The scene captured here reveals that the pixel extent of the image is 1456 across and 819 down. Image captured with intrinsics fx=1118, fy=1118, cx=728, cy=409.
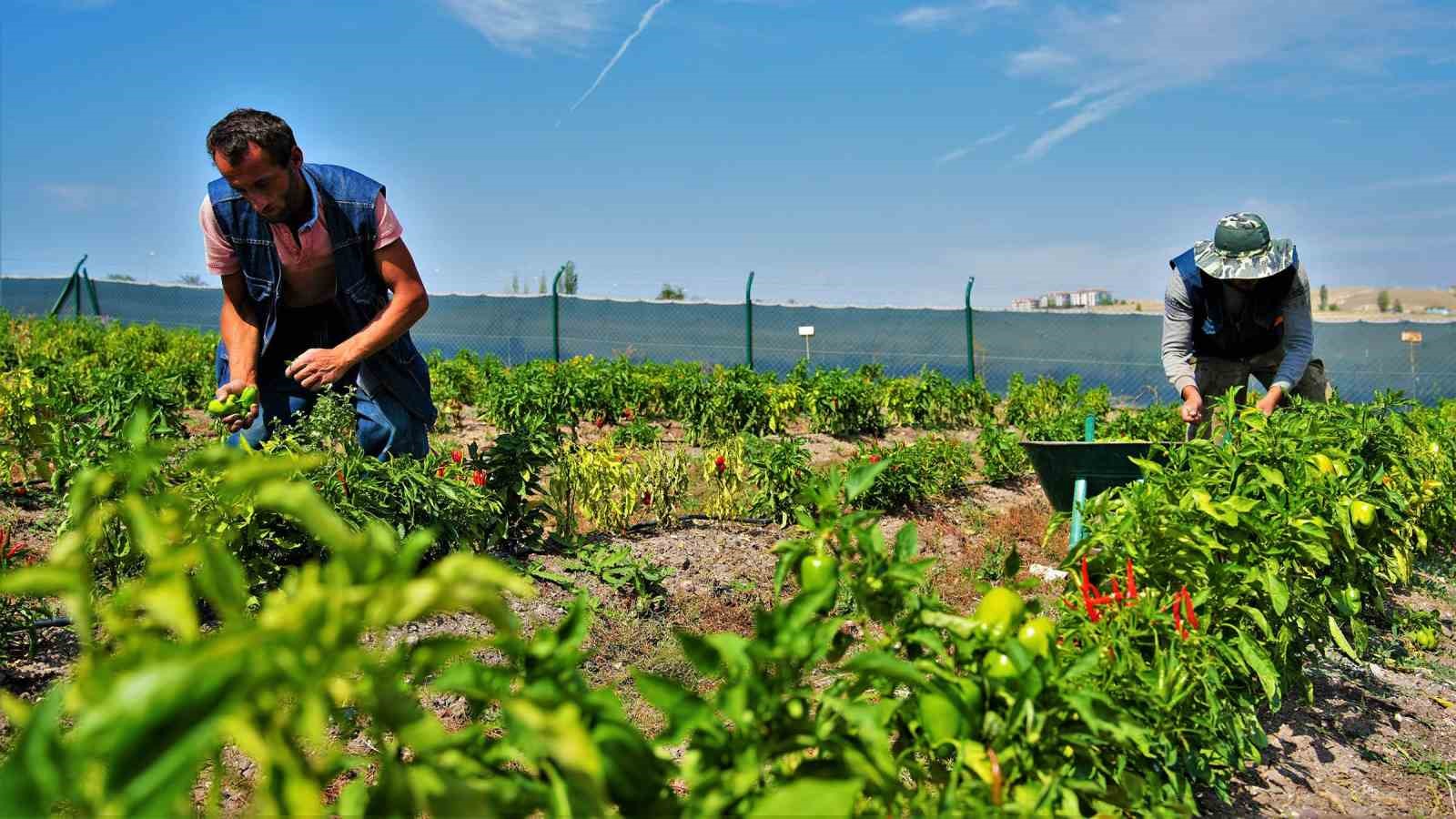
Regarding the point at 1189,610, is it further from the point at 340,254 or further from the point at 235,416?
the point at 340,254

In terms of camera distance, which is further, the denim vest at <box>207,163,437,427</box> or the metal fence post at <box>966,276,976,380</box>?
the metal fence post at <box>966,276,976,380</box>

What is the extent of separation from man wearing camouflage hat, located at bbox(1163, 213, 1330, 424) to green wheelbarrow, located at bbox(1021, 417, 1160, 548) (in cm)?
36

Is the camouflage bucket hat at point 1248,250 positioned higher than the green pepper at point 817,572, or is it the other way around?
the camouflage bucket hat at point 1248,250

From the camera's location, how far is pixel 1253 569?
2383mm

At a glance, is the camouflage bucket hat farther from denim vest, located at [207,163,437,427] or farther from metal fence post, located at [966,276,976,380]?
metal fence post, located at [966,276,976,380]

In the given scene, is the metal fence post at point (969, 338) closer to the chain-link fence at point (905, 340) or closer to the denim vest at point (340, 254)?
the chain-link fence at point (905, 340)

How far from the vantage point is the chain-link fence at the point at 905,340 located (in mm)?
14430

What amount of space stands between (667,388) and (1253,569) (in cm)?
703

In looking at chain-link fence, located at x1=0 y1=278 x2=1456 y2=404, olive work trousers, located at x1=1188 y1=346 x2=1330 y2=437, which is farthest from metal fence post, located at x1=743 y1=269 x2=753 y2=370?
olive work trousers, located at x1=1188 y1=346 x2=1330 y2=437

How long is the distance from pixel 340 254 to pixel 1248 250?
365 cm

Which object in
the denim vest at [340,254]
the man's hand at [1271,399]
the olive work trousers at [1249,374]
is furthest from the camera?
the olive work trousers at [1249,374]

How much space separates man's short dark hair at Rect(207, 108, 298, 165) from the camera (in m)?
3.30

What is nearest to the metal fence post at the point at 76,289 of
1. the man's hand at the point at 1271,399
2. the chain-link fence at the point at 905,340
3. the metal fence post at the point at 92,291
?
the metal fence post at the point at 92,291

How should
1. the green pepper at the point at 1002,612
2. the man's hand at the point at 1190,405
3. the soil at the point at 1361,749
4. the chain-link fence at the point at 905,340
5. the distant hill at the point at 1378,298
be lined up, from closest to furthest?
the green pepper at the point at 1002,612 → the soil at the point at 1361,749 → the man's hand at the point at 1190,405 → the chain-link fence at the point at 905,340 → the distant hill at the point at 1378,298
